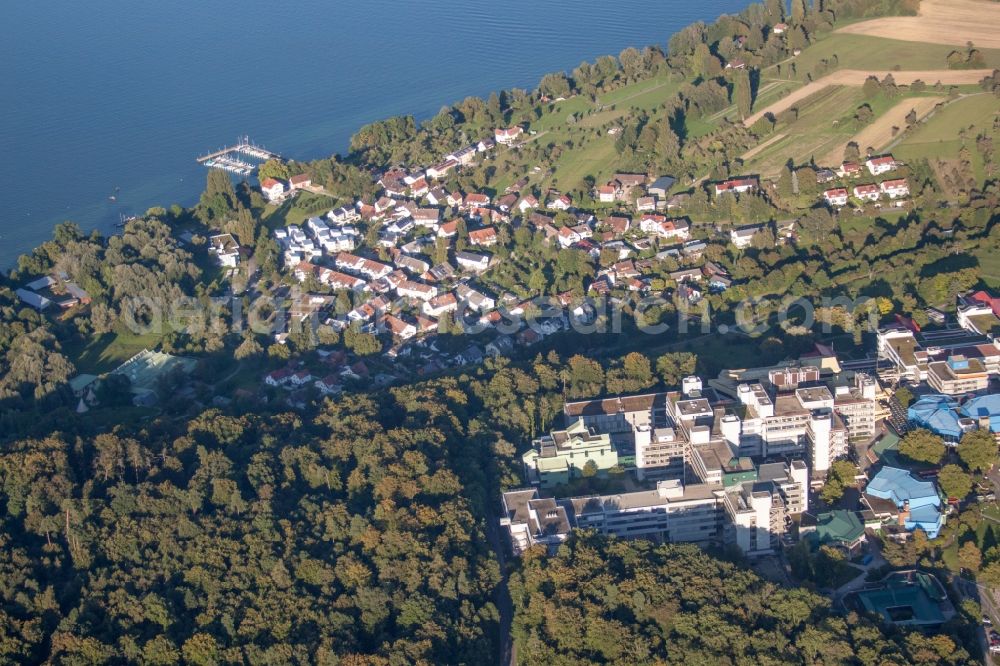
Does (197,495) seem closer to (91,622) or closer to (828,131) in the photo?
(91,622)

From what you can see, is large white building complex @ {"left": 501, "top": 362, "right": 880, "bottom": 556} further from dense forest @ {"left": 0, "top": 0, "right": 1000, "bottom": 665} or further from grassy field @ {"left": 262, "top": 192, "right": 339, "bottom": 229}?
grassy field @ {"left": 262, "top": 192, "right": 339, "bottom": 229}

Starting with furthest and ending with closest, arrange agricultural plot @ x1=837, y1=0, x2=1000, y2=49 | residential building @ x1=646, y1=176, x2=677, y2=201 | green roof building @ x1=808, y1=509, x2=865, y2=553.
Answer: agricultural plot @ x1=837, y1=0, x2=1000, y2=49 < residential building @ x1=646, y1=176, x2=677, y2=201 < green roof building @ x1=808, y1=509, x2=865, y2=553

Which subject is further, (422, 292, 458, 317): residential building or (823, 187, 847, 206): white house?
(823, 187, 847, 206): white house

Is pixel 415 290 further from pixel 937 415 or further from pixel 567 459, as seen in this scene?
pixel 937 415

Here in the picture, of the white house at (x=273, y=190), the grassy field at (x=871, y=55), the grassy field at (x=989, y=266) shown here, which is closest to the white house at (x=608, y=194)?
the grassy field at (x=871, y=55)

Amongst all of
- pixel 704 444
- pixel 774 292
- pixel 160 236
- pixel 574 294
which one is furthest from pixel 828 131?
pixel 160 236

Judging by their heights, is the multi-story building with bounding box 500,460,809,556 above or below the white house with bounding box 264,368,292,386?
below

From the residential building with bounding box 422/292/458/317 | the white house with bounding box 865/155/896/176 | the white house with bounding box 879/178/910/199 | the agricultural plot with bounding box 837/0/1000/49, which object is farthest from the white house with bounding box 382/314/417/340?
the agricultural plot with bounding box 837/0/1000/49
